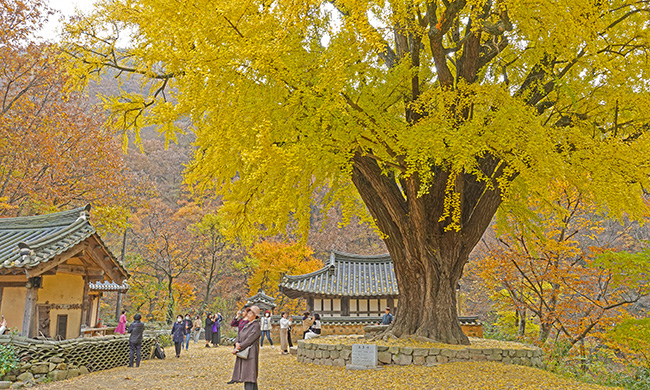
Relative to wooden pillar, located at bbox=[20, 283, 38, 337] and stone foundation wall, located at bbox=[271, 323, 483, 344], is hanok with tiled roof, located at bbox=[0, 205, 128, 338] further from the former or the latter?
stone foundation wall, located at bbox=[271, 323, 483, 344]

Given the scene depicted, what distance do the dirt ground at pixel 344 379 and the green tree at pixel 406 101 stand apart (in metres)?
1.70

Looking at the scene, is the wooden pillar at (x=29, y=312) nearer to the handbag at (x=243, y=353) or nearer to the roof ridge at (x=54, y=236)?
the roof ridge at (x=54, y=236)

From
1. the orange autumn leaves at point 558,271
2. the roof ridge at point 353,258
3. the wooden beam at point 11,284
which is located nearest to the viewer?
the wooden beam at point 11,284

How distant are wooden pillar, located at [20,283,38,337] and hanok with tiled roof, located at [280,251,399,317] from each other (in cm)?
1236

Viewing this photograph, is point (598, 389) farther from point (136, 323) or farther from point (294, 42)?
point (136, 323)

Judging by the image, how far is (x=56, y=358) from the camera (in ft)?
32.4

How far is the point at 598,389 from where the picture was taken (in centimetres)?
768

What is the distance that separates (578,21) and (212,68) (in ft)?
19.5

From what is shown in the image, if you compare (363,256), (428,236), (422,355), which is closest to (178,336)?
(422,355)

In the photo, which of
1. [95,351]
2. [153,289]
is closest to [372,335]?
[95,351]

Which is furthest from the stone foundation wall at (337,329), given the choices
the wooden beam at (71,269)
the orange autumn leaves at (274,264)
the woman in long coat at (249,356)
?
the woman in long coat at (249,356)

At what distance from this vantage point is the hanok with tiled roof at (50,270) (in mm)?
Answer: 10133

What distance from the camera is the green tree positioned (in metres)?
7.00

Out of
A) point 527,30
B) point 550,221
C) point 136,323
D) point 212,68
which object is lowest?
point 136,323
